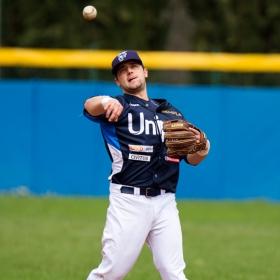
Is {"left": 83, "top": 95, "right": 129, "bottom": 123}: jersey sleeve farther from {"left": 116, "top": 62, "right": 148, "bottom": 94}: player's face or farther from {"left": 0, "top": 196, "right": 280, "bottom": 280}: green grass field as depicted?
{"left": 0, "top": 196, "right": 280, "bottom": 280}: green grass field

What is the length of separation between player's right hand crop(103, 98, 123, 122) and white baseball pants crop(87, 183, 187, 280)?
0.56 m

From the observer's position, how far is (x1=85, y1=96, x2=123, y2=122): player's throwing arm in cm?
561

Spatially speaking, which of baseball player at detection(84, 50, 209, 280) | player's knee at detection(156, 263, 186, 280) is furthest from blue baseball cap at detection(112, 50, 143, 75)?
player's knee at detection(156, 263, 186, 280)

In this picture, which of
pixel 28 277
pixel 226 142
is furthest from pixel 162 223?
pixel 226 142

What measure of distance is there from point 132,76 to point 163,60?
9.18 meters

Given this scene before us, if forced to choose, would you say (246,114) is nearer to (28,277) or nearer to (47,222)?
(47,222)

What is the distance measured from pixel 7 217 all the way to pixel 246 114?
5.05 m

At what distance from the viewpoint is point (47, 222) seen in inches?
467

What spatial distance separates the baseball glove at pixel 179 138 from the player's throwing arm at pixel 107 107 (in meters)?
0.39

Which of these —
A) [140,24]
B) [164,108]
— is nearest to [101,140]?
[140,24]

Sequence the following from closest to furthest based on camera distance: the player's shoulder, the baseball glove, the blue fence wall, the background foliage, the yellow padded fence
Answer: the baseball glove, the player's shoulder, the yellow padded fence, the blue fence wall, the background foliage

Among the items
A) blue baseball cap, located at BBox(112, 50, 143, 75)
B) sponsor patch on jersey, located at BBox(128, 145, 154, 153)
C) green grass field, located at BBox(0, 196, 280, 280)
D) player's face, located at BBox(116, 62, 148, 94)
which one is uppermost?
blue baseball cap, located at BBox(112, 50, 143, 75)

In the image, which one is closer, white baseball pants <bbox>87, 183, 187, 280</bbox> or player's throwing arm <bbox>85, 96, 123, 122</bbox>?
player's throwing arm <bbox>85, 96, 123, 122</bbox>

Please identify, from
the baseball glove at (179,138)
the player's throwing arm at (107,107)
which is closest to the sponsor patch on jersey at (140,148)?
the baseball glove at (179,138)
